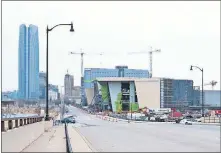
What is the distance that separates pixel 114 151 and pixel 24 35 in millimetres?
37459

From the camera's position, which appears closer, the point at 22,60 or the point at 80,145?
the point at 80,145

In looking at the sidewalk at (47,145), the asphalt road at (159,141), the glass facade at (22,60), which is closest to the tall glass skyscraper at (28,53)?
the glass facade at (22,60)

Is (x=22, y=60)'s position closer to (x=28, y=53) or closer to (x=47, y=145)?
(x=28, y=53)

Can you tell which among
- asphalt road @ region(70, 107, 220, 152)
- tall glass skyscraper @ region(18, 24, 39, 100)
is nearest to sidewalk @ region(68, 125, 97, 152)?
asphalt road @ region(70, 107, 220, 152)

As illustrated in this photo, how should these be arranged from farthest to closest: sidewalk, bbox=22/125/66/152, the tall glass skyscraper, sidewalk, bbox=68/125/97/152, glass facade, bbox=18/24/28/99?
glass facade, bbox=18/24/28/99
the tall glass skyscraper
sidewalk, bbox=68/125/97/152
sidewalk, bbox=22/125/66/152

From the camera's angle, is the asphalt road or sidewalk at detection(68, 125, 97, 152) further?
sidewalk at detection(68, 125, 97, 152)

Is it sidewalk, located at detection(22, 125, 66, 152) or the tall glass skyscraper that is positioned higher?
the tall glass skyscraper

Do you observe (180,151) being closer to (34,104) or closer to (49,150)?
(49,150)

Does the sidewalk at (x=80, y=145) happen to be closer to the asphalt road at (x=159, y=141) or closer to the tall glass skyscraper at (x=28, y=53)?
the asphalt road at (x=159, y=141)

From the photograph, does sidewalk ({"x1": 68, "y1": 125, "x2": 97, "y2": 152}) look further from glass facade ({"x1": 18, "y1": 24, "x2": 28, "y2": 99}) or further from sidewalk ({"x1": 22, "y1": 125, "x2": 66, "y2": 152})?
glass facade ({"x1": 18, "y1": 24, "x2": 28, "y2": 99})

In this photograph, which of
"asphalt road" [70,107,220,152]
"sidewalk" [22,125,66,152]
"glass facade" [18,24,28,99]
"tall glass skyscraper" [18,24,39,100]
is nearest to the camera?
"asphalt road" [70,107,220,152]

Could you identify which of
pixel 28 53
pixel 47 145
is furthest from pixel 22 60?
pixel 47 145

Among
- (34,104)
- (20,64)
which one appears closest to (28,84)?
(20,64)

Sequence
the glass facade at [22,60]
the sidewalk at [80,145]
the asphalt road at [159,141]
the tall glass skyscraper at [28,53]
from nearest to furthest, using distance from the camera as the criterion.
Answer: the asphalt road at [159,141]
the sidewalk at [80,145]
the tall glass skyscraper at [28,53]
the glass facade at [22,60]
